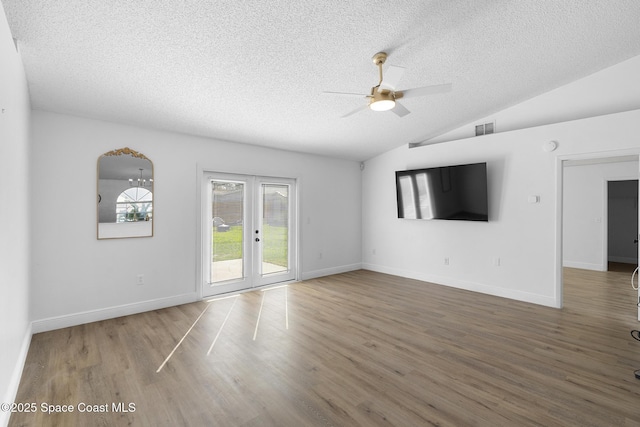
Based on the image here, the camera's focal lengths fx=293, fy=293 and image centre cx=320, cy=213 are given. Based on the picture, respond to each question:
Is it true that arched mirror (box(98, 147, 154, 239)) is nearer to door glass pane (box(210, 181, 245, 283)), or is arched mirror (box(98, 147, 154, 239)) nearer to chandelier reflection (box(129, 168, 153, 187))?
chandelier reflection (box(129, 168, 153, 187))

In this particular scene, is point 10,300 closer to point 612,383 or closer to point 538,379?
point 538,379

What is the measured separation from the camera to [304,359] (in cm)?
284

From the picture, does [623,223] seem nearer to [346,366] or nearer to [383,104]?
[383,104]

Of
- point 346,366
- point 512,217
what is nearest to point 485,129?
point 512,217

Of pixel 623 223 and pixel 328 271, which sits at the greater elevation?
pixel 623 223

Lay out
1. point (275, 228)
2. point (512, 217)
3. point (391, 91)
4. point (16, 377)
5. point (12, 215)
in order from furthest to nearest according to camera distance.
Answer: point (275, 228) → point (512, 217) → point (391, 91) → point (16, 377) → point (12, 215)

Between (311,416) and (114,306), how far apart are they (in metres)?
3.26

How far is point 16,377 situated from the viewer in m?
2.36

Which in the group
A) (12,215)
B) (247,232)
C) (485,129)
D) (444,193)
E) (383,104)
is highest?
(485,129)

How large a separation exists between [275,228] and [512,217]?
4117mm

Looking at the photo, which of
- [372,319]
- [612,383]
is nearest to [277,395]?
[372,319]

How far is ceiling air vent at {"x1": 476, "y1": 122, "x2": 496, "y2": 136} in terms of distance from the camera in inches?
198

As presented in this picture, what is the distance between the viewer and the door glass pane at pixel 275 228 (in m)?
5.58

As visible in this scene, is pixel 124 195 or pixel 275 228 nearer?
pixel 124 195
